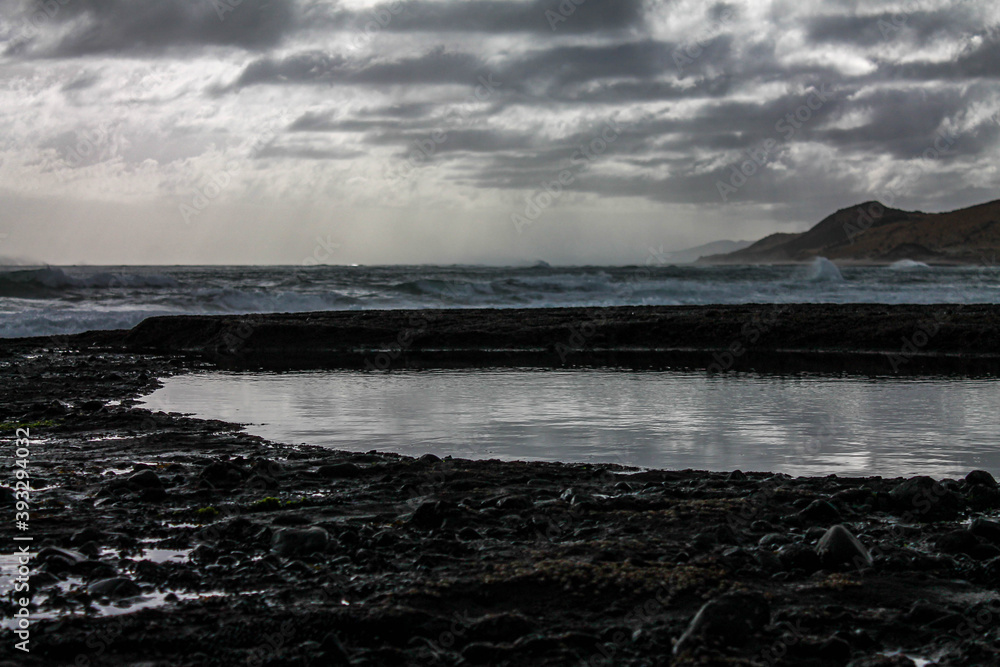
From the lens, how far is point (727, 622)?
3.45 metres

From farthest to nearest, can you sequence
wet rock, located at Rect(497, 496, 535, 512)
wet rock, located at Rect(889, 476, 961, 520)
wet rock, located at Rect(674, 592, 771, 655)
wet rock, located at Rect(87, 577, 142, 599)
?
wet rock, located at Rect(497, 496, 535, 512) → wet rock, located at Rect(889, 476, 961, 520) → wet rock, located at Rect(87, 577, 142, 599) → wet rock, located at Rect(674, 592, 771, 655)

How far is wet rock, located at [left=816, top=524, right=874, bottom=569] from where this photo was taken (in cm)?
424

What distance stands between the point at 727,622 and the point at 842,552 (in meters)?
1.11

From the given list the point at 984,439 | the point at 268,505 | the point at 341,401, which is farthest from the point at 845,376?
the point at 268,505

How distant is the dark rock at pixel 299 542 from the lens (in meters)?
4.42

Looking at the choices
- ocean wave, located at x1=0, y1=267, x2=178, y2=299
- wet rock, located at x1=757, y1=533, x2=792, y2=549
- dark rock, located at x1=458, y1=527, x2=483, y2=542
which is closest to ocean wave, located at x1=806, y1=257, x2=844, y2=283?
ocean wave, located at x1=0, y1=267, x2=178, y2=299

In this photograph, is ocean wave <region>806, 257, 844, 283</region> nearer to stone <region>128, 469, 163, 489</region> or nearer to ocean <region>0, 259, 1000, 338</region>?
ocean <region>0, 259, 1000, 338</region>

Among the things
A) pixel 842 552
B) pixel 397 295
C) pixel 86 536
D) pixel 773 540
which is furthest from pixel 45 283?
pixel 842 552

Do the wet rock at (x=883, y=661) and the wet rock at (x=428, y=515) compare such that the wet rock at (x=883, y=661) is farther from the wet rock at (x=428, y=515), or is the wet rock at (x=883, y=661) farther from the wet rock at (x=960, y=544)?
the wet rock at (x=428, y=515)

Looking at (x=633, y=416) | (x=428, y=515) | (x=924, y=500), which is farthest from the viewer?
(x=633, y=416)

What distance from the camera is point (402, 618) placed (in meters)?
3.58

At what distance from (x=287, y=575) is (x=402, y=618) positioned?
797 mm

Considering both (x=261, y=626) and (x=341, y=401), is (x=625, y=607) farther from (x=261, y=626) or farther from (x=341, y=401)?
(x=341, y=401)

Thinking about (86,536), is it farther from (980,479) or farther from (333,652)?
(980,479)
